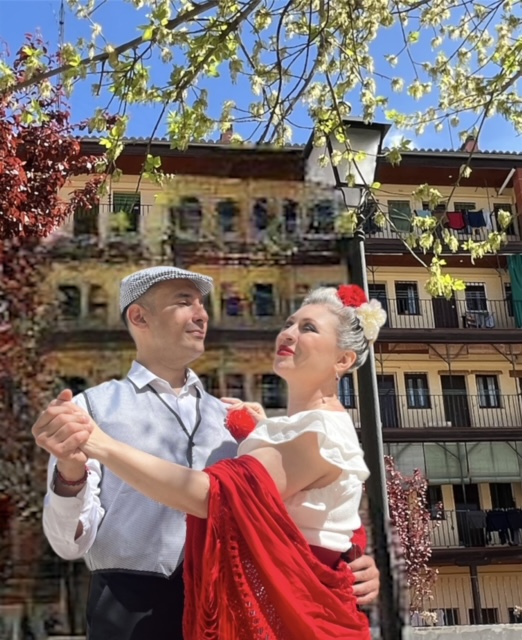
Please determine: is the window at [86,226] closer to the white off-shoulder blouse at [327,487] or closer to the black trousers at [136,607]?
the white off-shoulder blouse at [327,487]

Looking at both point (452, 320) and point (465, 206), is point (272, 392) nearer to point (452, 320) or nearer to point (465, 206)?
point (452, 320)

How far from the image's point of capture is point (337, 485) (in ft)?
6.62

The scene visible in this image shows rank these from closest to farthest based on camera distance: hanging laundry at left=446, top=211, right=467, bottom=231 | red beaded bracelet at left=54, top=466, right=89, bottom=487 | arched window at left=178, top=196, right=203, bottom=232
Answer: red beaded bracelet at left=54, top=466, right=89, bottom=487, arched window at left=178, top=196, right=203, bottom=232, hanging laundry at left=446, top=211, right=467, bottom=231

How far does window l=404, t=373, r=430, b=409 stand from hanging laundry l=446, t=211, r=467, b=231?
3.91 metres

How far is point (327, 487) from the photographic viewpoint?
6.57 feet

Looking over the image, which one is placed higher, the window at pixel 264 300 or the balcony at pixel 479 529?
the balcony at pixel 479 529

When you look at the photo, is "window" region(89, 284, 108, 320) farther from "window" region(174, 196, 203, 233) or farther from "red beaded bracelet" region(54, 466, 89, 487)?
"red beaded bracelet" region(54, 466, 89, 487)

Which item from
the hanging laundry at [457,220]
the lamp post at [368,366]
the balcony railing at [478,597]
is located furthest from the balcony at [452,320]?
the lamp post at [368,366]

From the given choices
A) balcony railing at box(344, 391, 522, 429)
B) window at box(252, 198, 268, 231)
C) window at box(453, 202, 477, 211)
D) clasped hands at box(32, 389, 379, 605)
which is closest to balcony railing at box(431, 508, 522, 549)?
balcony railing at box(344, 391, 522, 429)

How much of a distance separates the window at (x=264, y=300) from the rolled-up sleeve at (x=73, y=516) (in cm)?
69

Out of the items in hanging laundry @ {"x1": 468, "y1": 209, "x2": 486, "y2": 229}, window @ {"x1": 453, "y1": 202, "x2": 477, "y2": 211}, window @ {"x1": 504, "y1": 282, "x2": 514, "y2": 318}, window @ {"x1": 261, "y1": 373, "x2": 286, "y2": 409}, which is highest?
window @ {"x1": 453, "y1": 202, "x2": 477, "y2": 211}

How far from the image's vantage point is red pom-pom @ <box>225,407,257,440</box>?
2.18 m

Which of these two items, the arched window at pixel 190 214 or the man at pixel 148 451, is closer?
the man at pixel 148 451

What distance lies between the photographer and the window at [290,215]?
2551mm
